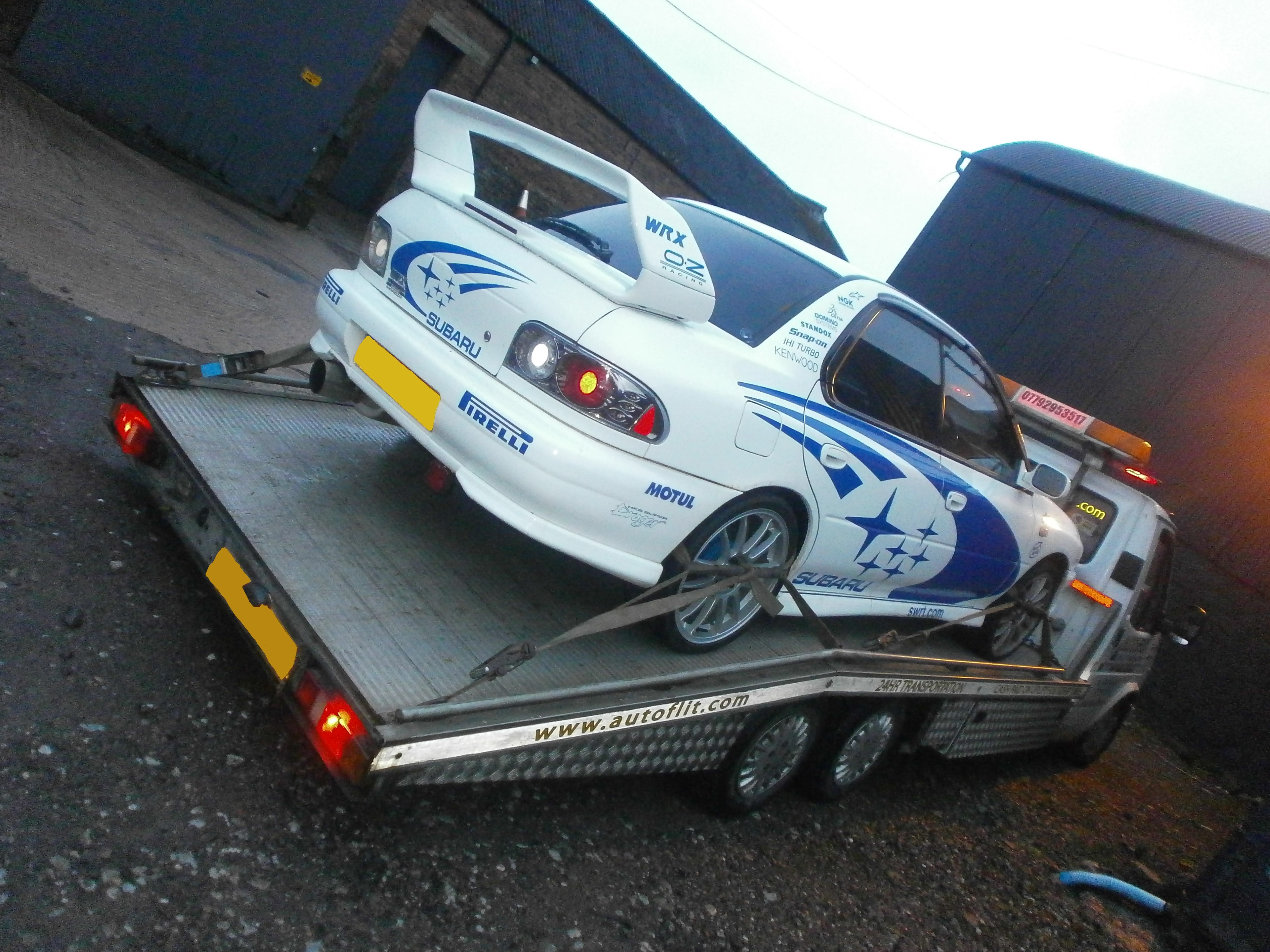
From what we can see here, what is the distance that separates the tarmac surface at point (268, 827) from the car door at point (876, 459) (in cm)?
112

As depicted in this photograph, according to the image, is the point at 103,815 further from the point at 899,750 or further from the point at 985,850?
the point at 985,850

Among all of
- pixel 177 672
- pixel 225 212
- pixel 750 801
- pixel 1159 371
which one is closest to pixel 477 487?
pixel 177 672

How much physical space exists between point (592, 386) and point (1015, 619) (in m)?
3.78

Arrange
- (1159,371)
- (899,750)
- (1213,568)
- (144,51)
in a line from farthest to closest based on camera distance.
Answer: (1159,371) < (1213,568) < (144,51) < (899,750)

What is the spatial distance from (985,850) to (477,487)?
11.7 ft

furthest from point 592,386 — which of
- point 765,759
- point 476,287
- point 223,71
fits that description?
point 223,71

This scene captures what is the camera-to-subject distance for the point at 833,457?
3559 mm

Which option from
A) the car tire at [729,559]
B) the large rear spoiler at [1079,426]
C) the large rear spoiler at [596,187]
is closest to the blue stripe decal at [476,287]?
the large rear spoiler at [596,187]

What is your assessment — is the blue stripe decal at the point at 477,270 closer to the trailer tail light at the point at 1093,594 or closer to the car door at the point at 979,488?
the car door at the point at 979,488

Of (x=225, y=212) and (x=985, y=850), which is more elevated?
(x=985, y=850)

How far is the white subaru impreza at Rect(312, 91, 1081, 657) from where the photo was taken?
2.94 meters

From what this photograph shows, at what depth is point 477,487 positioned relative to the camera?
3.00 meters

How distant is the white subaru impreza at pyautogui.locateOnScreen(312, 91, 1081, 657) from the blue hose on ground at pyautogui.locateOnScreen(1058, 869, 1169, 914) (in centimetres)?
181

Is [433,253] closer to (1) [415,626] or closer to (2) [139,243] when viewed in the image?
(1) [415,626]
